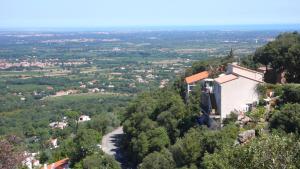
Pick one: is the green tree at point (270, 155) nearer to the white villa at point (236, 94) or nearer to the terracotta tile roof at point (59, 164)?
the white villa at point (236, 94)

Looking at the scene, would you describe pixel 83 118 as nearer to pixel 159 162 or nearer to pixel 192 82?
pixel 192 82

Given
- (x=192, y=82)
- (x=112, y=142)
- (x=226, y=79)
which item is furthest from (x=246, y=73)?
(x=112, y=142)

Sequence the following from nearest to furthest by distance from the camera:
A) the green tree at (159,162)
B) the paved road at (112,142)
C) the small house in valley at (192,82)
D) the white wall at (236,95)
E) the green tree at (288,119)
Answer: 1. the green tree at (288,119)
2. the green tree at (159,162)
3. the white wall at (236,95)
4. the small house in valley at (192,82)
5. the paved road at (112,142)

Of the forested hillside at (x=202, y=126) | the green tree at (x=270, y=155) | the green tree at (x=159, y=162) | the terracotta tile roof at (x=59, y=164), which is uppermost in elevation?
the green tree at (x=270, y=155)

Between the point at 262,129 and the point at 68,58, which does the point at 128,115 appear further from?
the point at 68,58

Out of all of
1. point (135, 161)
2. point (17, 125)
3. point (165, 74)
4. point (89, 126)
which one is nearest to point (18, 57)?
point (165, 74)

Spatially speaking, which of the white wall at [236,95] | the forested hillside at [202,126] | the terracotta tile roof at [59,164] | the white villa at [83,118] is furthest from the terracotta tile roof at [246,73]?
the white villa at [83,118]

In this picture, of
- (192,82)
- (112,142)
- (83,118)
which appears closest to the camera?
(192,82)
